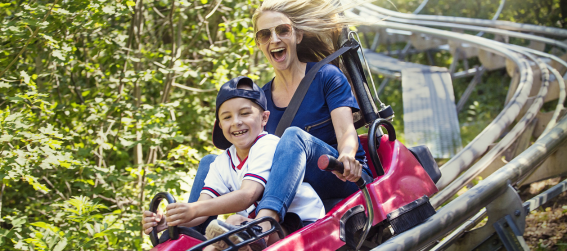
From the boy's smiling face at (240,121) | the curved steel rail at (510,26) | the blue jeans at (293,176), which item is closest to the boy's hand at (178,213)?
the blue jeans at (293,176)

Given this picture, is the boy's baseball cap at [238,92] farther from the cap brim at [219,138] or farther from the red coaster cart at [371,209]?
the red coaster cart at [371,209]

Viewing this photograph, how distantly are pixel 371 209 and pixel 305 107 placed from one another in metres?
0.69

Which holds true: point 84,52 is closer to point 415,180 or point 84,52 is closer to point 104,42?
point 104,42

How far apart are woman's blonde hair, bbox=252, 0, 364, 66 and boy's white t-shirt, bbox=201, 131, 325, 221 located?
78 cm

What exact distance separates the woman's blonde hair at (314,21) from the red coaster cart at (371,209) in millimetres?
428

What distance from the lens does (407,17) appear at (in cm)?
918

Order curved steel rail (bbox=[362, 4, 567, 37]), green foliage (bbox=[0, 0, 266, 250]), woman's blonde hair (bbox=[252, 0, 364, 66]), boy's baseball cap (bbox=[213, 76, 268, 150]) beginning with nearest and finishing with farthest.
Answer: boy's baseball cap (bbox=[213, 76, 268, 150]), woman's blonde hair (bbox=[252, 0, 364, 66]), green foliage (bbox=[0, 0, 266, 250]), curved steel rail (bbox=[362, 4, 567, 37])

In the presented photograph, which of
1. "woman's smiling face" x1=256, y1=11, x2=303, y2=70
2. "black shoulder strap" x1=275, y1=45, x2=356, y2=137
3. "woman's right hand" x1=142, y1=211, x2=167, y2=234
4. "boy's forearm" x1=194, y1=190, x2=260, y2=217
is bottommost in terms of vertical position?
"woman's right hand" x1=142, y1=211, x2=167, y2=234

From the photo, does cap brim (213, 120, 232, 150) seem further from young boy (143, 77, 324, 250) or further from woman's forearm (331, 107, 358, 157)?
woman's forearm (331, 107, 358, 157)

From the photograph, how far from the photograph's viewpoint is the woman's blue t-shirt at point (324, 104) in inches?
91.7

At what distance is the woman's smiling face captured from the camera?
2.49 m

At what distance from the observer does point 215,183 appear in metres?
2.13

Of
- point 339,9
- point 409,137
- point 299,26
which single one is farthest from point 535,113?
point 299,26

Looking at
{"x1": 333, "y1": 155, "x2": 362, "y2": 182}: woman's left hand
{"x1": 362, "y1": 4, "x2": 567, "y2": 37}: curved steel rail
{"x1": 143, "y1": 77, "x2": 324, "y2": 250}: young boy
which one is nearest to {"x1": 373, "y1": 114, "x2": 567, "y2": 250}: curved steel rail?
{"x1": 333, "y1": 155, "x2": 362, "y2": 182}: woman's left hand
